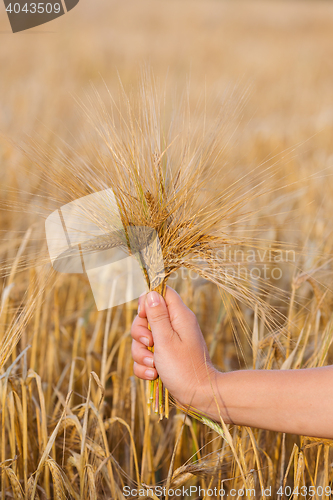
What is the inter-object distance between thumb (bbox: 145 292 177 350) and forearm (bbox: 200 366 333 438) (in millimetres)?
68

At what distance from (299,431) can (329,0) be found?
48.3 feet

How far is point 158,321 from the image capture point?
473 mm

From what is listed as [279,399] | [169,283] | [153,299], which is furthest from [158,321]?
[169,283]

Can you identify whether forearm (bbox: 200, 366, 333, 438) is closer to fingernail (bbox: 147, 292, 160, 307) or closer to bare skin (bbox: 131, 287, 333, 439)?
bare skin (bbox: 131, 287, 333, 439)

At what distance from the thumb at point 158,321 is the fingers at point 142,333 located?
4 centimetres

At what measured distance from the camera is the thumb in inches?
18.5

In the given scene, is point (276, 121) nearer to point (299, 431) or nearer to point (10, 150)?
point (10, 150)

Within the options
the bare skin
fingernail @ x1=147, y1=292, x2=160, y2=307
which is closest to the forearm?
the bare skin

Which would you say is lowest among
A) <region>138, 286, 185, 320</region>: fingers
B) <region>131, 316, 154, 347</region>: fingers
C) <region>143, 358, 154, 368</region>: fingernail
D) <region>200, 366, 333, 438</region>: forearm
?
<region>200, 366, 333, 438</region>: forearm

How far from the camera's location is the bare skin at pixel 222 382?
0.43 metres

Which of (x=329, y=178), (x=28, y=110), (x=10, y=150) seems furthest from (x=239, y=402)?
(x=28, y=110)

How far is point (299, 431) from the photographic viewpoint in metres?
0.44

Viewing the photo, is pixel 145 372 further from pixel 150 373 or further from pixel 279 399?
pixel 279 399

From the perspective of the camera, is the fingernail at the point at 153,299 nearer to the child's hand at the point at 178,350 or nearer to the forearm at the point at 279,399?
the child's hand at the point at 178,350
